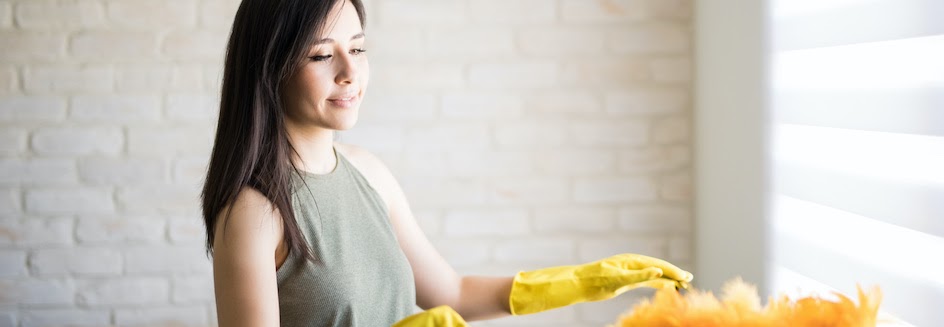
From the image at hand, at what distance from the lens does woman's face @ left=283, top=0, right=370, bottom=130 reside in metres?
1.40

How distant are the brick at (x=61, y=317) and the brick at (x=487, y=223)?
2.86 feet

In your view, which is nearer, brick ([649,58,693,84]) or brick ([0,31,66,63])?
brick ([0,31,66,63])

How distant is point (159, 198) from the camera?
2.30 metres

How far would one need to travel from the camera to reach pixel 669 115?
2.37 metres

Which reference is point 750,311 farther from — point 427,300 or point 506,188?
point 506,188

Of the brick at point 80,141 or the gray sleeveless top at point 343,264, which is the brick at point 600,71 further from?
the brick at point 80,141

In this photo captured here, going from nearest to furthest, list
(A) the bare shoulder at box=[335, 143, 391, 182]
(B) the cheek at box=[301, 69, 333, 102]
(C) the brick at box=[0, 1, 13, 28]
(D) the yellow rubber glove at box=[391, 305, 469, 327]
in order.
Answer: (D) the yellow rubber glove at box=[391, 305, 469, 327] → (B) the cheek at box=[301, 69, 333, 102] → (A) the bare shoulder at box=[335, 143, 391, 182] → (C) the brick at box=[0, 1, 13, 28]

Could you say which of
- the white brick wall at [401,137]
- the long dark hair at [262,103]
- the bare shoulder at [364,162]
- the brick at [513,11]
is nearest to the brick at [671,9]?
the white brick wall at [401,137]

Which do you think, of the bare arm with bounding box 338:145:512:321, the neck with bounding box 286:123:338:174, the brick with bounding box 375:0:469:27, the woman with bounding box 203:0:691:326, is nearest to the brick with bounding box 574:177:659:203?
the brick with bounding box 375:0:469:27

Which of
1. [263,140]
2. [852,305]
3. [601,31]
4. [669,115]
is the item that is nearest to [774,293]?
[669,115]

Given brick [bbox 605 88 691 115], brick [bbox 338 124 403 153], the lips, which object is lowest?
brick [bbox 338 124 403 153]

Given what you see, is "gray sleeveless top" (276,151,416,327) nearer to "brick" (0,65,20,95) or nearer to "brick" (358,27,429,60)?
"brick" (358,27,429,60)

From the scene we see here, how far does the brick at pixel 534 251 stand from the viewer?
239cm

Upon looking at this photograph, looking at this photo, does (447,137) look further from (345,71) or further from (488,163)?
(345,71)
